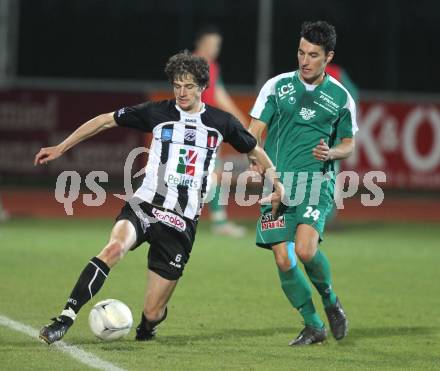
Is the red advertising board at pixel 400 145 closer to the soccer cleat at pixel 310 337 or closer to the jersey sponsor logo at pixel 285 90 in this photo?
the jersey sponsor logo at pixel 285 90

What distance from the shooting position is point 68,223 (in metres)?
14.9

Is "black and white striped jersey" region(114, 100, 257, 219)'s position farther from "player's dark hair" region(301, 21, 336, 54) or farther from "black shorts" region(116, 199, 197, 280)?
"player's dark hair" region(301, 21, 336, 54)

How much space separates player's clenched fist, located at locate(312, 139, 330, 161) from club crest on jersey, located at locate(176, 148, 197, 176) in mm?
784

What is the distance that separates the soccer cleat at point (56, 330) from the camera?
6.54 m

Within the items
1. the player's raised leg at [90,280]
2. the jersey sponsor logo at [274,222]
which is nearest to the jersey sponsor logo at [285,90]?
the jersey sponsor logo at [274,222]

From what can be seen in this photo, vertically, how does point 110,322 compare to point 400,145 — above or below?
above

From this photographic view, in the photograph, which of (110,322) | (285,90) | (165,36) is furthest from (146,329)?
(165,36)

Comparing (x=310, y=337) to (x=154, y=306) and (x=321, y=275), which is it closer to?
(x=321, y=275)

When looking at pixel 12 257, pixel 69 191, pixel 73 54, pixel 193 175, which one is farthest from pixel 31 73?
pixel 193 175

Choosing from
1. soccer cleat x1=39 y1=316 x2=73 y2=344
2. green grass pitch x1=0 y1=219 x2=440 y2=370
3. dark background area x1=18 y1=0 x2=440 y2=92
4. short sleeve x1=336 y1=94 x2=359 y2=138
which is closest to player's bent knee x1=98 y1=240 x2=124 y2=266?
soccer cleat x1=39 y1=316 x2=73 y2=344

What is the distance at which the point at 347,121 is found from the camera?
295 inches

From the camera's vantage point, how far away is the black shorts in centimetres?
709

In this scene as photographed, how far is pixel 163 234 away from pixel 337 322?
1.31m

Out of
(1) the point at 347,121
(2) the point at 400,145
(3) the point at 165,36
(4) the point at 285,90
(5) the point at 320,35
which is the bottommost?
(2) the point at 400,145
